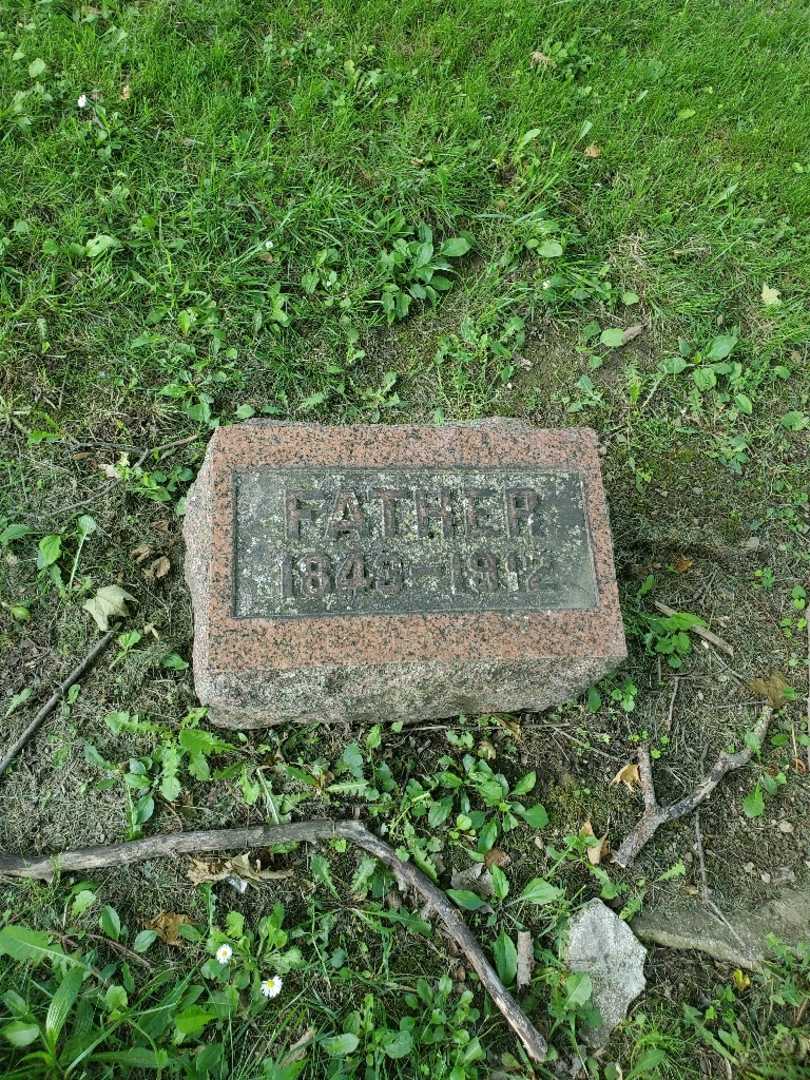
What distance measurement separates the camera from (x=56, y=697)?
263cm

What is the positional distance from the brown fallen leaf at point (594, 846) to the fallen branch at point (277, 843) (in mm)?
442

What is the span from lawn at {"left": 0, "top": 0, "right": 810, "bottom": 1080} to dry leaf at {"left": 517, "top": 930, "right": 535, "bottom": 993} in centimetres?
5

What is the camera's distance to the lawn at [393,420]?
233cm

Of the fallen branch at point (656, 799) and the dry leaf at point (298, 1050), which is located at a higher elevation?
the dry leaf at point (298, 1050)

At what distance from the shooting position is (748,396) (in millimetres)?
3344

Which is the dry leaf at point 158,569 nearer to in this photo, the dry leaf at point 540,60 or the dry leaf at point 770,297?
the dry leaf at point 770,297

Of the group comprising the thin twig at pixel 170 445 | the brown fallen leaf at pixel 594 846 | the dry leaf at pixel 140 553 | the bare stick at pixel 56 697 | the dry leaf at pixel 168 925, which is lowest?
the brown fallen leaf at pixel 594 846

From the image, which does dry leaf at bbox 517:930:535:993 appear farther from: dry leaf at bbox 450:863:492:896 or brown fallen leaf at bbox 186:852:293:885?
brown fallen leaf at bbox 186:852:293:885

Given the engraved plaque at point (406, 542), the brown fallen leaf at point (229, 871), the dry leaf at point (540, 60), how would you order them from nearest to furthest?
the engraved plaque at point (406, 542) → the brown fallen leaf at point (229, 871) → the dry leaf at point (540, 60)

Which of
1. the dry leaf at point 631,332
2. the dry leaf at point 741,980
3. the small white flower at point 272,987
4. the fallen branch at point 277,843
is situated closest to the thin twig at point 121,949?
the fallen branch at point 277,843

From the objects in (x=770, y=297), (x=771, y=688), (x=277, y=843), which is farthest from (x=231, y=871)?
(x=770, y=297)

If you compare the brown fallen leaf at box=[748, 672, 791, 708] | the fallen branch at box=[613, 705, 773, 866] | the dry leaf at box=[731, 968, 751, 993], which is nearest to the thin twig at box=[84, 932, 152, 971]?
the fallen branch at box=[613, 705, 773, 866]

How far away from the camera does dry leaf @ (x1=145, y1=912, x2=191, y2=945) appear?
234 cm

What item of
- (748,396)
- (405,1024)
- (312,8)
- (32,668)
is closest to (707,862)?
(405,1024)
